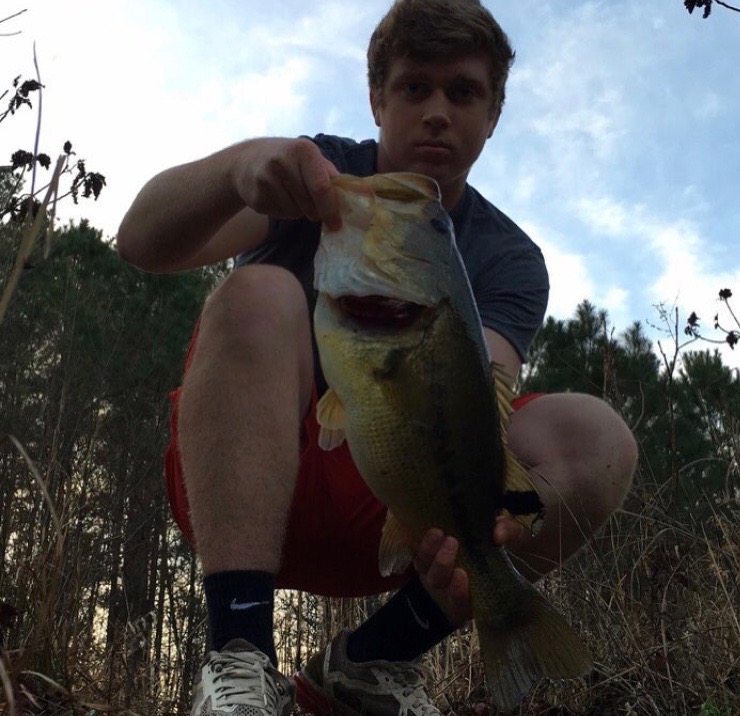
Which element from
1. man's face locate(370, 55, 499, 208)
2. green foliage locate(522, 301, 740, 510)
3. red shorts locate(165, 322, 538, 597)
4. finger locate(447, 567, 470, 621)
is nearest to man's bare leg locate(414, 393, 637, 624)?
red shorts locate(165, 322, 538, 597)

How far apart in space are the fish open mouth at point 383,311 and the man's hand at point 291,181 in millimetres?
176

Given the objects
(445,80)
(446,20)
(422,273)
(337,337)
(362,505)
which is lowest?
(362,505)

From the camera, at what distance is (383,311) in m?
1.89

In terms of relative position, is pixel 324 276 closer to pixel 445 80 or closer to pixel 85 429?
pixel 445 80

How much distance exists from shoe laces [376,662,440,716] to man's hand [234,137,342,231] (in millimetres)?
1263

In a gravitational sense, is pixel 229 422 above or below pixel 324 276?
below

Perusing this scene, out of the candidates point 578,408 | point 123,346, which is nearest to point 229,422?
point 578,408

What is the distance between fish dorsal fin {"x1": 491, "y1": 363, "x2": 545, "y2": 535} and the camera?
1979 mm

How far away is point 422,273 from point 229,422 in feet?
1.88

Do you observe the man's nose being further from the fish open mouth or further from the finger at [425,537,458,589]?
the finger at [425,537,458,589]

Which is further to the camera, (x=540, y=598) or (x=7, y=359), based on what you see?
(x=7, y=359)

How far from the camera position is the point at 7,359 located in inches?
588

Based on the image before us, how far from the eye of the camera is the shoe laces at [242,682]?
6.09 ft

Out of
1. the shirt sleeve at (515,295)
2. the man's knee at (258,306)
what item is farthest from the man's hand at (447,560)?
the shirt sleeve at (515,295)
